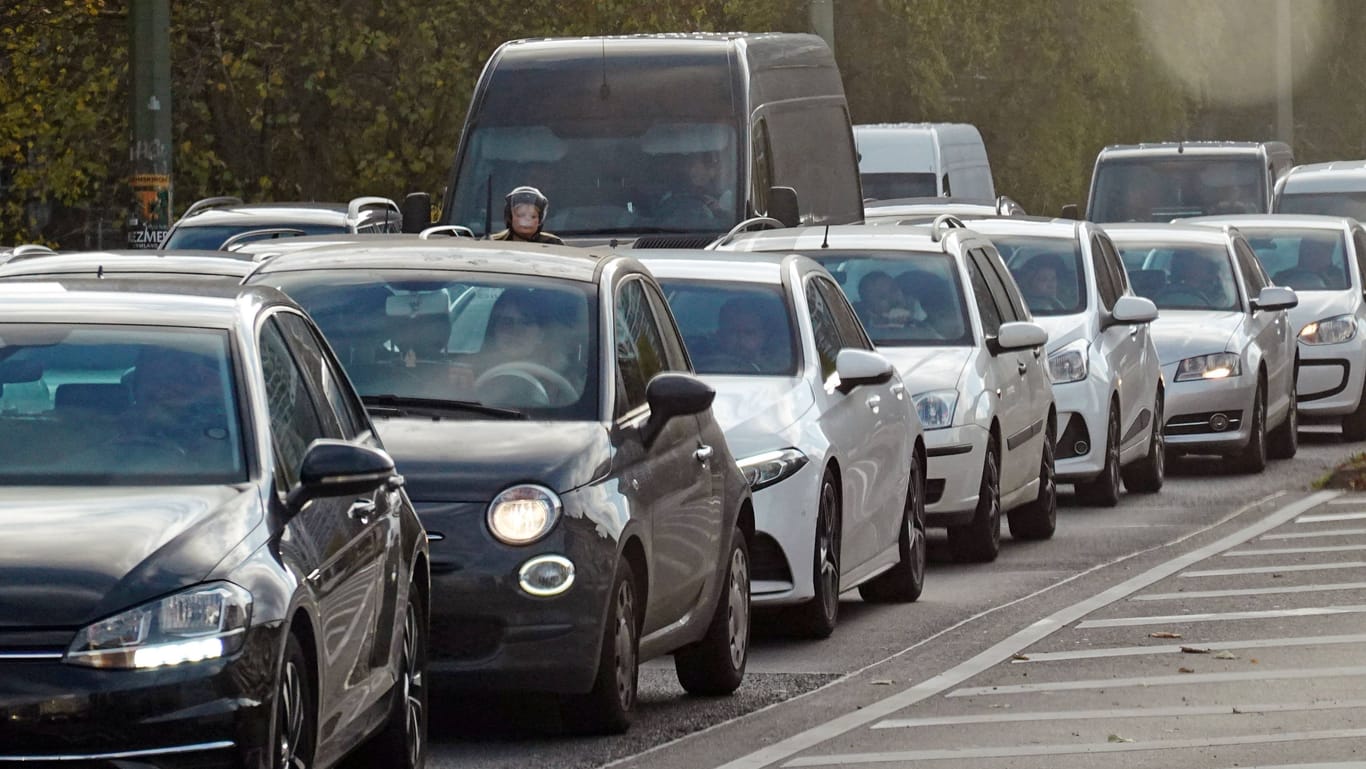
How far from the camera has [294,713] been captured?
6.64 meters

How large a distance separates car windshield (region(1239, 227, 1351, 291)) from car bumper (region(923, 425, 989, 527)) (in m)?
10.7

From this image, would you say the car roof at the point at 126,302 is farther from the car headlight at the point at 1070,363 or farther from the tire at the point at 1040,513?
the car headlight at the point at 1070,363

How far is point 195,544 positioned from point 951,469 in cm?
865

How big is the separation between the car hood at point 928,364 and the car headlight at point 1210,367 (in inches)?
235

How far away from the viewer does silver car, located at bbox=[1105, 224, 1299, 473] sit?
2094 centimetres

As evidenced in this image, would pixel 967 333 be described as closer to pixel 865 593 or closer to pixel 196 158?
pixel 865 593

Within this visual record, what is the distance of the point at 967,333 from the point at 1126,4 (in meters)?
37.7

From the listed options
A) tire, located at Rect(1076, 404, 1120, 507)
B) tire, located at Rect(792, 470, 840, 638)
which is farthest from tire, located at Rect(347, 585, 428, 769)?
tire, located at Rect(1076, 404, 1120, 507)

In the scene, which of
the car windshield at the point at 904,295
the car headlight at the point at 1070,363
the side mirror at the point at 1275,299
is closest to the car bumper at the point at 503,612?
the car windshield at the point at 904,295

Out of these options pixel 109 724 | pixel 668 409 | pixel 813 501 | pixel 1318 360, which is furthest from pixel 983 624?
pixel 1318 360

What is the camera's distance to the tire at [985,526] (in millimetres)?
14977

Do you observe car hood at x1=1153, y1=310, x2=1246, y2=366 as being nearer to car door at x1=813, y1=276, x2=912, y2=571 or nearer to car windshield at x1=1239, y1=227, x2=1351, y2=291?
car windshield at x1=1239, y1=227, x2=1351, y2=291

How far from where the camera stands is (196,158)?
32.8 meters

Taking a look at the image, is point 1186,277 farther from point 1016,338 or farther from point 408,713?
point 408,713
